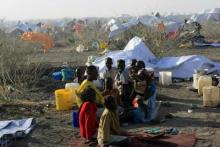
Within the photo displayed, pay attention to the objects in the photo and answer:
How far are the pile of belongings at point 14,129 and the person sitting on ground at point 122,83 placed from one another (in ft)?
5.92

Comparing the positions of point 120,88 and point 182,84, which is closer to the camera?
point 120,88

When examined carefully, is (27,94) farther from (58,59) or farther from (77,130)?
(58,59)

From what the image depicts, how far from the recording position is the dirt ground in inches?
317

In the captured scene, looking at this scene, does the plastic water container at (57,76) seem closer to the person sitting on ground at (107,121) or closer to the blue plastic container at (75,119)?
the blue plastic container at (75,119)

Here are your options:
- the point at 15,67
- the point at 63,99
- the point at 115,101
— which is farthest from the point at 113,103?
the point at 15,67

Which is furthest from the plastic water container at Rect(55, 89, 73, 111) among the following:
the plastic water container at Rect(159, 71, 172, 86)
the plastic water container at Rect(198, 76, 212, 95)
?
the plastic water container at Rect(159, 71, 172, 86)

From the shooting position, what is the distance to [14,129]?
8438 mm

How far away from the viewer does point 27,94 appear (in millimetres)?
12570

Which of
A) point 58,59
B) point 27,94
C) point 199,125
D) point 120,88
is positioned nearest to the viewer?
point 199,125

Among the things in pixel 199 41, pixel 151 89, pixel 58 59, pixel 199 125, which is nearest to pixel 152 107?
pixel 151 89

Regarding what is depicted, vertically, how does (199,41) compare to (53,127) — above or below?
above

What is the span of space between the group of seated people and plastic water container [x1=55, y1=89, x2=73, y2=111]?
0.47 metres

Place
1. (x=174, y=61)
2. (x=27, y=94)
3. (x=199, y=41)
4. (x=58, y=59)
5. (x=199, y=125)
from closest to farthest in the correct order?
(x=199, y=125), (x=27, y=94), (x=174, y=61), (x=58, y=59), (x=199, y=41)

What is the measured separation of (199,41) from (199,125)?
1606 centimetres
